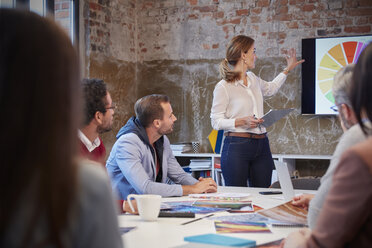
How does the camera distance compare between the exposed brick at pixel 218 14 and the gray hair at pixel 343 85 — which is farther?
the exposed brick at pixel 218 14

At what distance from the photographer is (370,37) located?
4.99 m

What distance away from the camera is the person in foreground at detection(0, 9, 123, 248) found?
67cm

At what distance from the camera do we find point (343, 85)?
1.47m

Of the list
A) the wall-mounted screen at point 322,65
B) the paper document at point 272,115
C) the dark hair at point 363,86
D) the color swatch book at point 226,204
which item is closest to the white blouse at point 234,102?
the paper document at point 272,115

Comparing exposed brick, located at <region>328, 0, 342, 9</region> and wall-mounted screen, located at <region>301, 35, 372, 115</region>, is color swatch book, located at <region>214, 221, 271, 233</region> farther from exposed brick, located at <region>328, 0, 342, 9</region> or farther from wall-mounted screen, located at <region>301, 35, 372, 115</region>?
exposed brick, located at <region>328, 0, 342, 9</region>

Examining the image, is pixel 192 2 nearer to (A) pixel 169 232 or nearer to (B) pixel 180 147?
(B) pixel 180 147

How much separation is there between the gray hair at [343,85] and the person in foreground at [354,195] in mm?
314

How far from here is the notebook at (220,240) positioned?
1.45 m

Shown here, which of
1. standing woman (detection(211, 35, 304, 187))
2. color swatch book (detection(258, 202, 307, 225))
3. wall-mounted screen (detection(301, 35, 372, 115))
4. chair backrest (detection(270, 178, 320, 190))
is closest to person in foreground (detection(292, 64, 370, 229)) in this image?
color swatch book (detection(258, 202, 307, 225))

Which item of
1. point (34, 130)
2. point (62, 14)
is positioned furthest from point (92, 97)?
point (62, 14)

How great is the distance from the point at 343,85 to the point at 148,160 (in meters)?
1.53

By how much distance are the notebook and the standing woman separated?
1890mm

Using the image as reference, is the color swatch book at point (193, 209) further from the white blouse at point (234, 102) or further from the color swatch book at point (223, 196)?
the white blouse at point (234, 102)

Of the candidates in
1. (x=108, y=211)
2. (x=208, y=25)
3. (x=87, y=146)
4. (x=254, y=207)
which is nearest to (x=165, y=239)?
(x=254, y=207)
